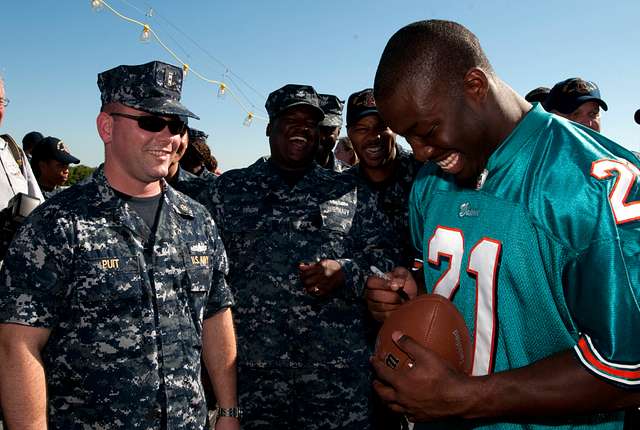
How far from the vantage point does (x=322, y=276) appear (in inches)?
142

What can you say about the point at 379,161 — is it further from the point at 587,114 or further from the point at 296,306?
the point at 587,114

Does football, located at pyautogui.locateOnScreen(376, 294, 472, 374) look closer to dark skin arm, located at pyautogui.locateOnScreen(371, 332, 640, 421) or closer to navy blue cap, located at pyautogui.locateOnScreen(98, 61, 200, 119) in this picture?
dark skin arm, located at pyautogui.locateOnScreen(371, 332, 640, 421)

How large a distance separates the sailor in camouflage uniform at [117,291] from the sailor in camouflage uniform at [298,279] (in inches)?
38.7

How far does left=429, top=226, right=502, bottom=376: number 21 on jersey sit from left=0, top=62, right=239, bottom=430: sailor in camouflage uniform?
1.37 meters

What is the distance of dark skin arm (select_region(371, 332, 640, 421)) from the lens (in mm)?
1550

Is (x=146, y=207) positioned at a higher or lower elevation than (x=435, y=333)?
higher

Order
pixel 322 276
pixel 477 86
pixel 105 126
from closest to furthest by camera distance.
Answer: pixel 477 86 → pixel 105 126 → pixel 322 276

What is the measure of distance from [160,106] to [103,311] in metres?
1.08

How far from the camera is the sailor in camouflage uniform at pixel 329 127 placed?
220 inches

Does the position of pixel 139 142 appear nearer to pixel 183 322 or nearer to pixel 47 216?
pixel 47 216

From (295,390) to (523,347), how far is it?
7.81 ft

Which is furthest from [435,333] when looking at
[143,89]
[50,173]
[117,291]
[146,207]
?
[50,173]

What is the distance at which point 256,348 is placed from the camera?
3895 mm

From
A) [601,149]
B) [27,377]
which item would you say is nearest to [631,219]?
[601,149]
